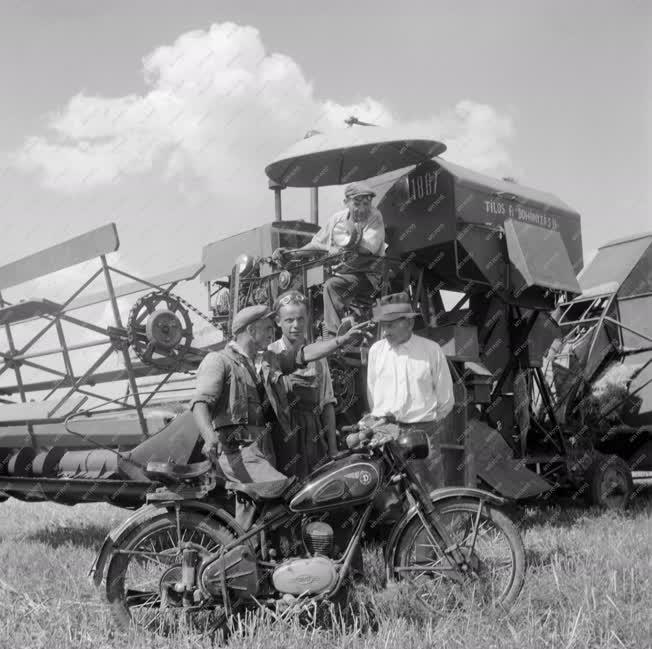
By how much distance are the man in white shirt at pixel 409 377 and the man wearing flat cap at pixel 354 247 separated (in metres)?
1.37

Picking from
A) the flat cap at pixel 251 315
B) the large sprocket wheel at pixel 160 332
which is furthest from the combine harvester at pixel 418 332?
the flat cap at pixel 251 315

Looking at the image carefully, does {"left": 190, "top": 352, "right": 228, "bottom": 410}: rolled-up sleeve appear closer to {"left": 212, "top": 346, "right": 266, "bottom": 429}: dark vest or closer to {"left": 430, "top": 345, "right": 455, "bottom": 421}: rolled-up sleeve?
{"left": 212, "top": 346, "right": 266, "bottom": 429}: dark vest

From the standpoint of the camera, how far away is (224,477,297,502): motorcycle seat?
397 centimetres

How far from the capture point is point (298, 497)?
3.96 metres

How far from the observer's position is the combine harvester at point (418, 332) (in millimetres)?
6348

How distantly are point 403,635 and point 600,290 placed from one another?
7360 millimetres

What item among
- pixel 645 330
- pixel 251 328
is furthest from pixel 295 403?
pixel 645 330

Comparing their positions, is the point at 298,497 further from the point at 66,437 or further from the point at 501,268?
the point at 501,268

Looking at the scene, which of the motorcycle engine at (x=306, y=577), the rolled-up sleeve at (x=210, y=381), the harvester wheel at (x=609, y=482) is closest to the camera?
the motorcycle engine at (x=306, y=577)

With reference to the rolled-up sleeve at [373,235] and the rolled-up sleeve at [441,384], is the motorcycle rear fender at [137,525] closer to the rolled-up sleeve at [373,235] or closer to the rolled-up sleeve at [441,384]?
the rolled-up sleeve at [441,384]

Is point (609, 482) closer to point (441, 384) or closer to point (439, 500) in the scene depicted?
point (441, 384)

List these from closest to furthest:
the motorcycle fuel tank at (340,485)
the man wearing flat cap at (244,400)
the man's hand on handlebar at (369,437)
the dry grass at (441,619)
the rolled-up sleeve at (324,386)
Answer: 1. the dry grass at (441,619)
2. the motorcycle fuel tank at (340,485)
3. the man's hand on handlebar at (369,437)
4. the man wearing flat cap at (244,400)
5. the rolled-up sleeve at (324,386)

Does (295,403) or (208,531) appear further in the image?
(295,403)

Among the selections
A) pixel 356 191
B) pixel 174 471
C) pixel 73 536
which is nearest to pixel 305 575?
pixel 174 471
